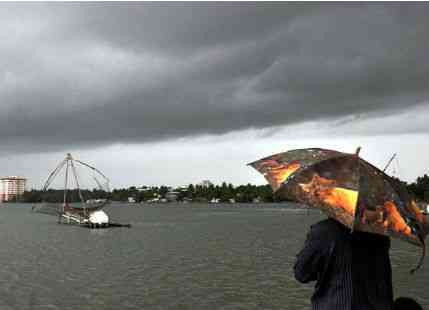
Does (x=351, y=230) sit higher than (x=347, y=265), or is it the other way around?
(x=351, y=230)

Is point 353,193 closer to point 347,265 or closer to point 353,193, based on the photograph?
point 353,193

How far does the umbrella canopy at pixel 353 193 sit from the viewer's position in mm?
5852

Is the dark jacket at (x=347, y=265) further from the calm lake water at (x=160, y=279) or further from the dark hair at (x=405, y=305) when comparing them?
the calm lake water at (x=160, y=279)

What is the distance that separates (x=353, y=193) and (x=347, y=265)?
2.76ft

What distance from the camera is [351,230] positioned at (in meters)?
5.66

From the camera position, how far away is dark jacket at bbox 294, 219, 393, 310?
5.86 m

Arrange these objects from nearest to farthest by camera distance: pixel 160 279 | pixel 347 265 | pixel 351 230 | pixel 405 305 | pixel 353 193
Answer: pixel 351 230, pixel 347 265, pixel 353 193, pixel 405 305, pixel 160 279

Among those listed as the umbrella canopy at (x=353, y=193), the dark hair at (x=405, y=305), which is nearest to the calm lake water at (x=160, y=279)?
the dark hair at (x=405, y=305)

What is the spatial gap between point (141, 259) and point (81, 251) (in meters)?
9.14

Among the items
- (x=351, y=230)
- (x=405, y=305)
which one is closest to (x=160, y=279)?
(x=405, y=305)

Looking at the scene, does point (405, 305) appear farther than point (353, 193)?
Yes

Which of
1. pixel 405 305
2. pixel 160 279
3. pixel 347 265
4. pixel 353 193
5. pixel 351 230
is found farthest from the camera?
pixel 160 279

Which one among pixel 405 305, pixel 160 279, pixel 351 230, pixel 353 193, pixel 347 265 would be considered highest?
pixel 353 193

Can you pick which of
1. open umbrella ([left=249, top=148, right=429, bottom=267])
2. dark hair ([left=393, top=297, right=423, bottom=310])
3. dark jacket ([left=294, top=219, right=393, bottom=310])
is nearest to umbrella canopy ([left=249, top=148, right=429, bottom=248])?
open umbrella ([left=249, top=148, right=429, bottom=267])
